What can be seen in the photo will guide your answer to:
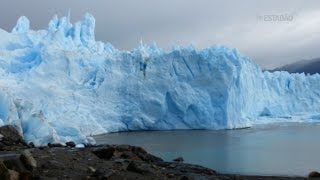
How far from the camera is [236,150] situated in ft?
49.0

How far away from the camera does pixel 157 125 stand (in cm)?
2305

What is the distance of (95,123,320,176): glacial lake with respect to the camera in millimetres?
11320

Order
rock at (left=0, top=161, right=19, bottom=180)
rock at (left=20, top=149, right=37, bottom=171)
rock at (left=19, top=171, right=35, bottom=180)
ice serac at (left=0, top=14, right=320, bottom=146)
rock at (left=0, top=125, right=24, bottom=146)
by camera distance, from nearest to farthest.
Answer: rock at (left=0, top=161, right=19, bottom=180)
rock at (left=19, top=171, right=35, bottom=180)
rock at (left=20, top=149, right=37, bottom=171)
rock at (left=0, top=125, right=24, bottom=146)
ice serac at (left=0, top=14, right=320, bottom=146)

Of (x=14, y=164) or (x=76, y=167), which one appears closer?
(x=14, y=164)

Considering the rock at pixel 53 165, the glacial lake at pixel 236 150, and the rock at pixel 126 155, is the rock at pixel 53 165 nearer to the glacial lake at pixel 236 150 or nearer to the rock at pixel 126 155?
the rock at pixel 126 155

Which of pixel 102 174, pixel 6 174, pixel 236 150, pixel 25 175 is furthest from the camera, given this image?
pixel 236 150

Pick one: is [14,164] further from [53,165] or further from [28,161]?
[53,165]

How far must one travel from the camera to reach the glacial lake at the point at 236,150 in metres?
11.3

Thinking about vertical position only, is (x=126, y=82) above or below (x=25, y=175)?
above

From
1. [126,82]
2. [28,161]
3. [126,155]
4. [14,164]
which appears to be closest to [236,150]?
[126,155]

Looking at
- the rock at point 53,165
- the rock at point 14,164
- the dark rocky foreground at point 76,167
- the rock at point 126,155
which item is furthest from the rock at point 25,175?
the rock at point 126,155

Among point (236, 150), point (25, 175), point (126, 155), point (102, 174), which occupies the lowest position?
point (236, 150)

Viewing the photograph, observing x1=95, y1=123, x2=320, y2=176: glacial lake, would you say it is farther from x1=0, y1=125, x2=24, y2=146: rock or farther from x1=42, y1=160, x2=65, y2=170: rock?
x1=42, y1=160, x2=65, y2=170: rock

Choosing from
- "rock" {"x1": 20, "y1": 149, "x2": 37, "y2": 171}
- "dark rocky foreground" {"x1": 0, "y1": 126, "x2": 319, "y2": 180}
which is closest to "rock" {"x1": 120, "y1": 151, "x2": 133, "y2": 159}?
"dark rocky foreground" {"x1": 0, "y1": 126, "x2": 319, "y2": 180}
